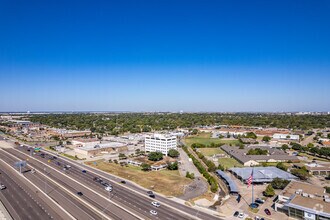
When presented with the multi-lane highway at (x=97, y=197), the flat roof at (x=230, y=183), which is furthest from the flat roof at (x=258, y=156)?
the multi-lane highway at (x=97, y=197)

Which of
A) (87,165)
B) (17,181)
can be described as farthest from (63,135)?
(17,181)

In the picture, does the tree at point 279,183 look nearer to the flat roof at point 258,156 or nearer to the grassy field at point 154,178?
the grassy field at point 154,178

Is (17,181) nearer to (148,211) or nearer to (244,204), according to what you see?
(148,211)

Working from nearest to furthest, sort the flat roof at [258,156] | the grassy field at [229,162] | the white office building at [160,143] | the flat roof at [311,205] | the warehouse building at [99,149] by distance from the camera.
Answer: the flat roof at [311,205], the grassy field at [229,162], the flat roof at [258,156], the warehouse building at [99,149], the white office building at [160,143]

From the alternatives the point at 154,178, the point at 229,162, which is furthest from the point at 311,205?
the point at 229,162

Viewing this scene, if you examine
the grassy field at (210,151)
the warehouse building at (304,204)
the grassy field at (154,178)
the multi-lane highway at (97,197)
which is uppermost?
the warehouse building at (304,204)

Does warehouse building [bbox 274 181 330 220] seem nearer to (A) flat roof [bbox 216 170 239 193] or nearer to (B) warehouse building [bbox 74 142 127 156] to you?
(A) flat roof [bbox 216 170 239 193]

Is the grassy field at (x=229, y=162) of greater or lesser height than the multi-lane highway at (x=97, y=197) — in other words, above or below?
below

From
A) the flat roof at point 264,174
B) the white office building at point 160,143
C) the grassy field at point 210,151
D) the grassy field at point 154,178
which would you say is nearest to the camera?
the grassy field at point 154,178
